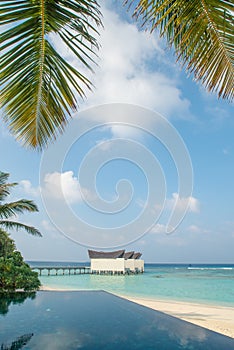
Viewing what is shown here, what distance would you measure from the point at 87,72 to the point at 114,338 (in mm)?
4000

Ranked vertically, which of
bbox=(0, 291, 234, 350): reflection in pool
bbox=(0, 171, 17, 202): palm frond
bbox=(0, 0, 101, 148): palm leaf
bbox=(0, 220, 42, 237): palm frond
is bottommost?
bbox=(0, 291, 234, 350): reflection in pool

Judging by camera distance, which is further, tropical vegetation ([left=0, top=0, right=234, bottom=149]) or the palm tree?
the palm tree

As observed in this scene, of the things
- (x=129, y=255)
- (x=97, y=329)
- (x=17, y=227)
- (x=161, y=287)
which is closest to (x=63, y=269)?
(x=129, y=255)

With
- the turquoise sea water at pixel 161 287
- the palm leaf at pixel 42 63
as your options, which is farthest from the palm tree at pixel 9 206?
the turquoise sea water at pixel 161 287

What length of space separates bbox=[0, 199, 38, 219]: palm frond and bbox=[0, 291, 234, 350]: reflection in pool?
2.06 m

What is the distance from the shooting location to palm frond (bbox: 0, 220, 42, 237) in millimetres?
8492

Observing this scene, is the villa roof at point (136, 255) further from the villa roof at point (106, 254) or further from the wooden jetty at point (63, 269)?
the wooden jetty at point (63, 269)

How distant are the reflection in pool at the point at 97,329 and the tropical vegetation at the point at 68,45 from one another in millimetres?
3342

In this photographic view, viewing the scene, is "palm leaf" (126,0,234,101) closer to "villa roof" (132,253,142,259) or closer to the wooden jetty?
the wooden jetty

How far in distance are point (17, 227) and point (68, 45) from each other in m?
7.88

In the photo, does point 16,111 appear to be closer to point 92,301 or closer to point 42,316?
point 42,316

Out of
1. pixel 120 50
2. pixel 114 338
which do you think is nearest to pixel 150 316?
pixel 114 338

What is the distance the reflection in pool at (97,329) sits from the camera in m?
4.11

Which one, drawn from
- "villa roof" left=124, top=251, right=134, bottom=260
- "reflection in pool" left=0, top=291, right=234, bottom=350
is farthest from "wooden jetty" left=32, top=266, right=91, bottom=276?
"reflection in pool" left=0, top=291, right=234, bottom=350
